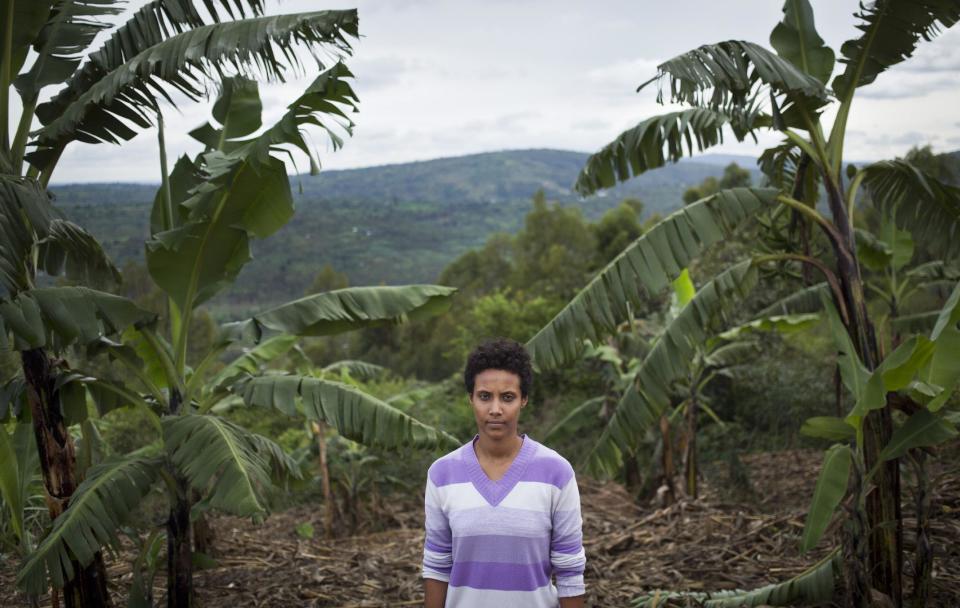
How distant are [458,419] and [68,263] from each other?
12323 mm

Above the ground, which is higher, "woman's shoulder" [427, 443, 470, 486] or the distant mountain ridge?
the distant mountain ridge

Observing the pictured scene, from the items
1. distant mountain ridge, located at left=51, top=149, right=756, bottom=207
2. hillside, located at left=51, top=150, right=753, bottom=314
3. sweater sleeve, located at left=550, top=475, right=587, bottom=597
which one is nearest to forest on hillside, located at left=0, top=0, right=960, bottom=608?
sweater sleeve, located at left=550, top=475, right=587, bottom=597

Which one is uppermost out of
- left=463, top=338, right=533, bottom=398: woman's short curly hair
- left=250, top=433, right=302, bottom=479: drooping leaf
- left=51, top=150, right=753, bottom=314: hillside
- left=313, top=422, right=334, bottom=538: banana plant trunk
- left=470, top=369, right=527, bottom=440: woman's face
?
left=51, top=150, right=753, bottom=314: hillside

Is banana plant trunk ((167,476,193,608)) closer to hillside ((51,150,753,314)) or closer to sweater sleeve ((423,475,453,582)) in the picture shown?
sweater sleeve ((423,475,453,582))

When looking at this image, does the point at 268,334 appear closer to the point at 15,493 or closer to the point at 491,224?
the point at 15,493

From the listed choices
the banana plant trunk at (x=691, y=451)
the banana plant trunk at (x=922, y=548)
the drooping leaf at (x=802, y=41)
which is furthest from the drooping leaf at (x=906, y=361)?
the banana plant trunk at (x=691, y=451)

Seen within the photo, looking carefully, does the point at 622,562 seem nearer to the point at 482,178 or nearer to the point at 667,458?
the point at 667,458

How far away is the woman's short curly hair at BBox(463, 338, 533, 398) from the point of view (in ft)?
9.39

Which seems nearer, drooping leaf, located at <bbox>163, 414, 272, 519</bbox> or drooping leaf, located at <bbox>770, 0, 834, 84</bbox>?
drooping leaf, located at <bbox>163, 414, 272, 519</bbox>

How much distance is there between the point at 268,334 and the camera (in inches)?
206

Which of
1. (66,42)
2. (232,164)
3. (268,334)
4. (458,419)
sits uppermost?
(66,42)

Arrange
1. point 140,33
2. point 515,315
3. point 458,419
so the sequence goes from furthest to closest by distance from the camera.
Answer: point 515,315
point 458,419
point 140,33

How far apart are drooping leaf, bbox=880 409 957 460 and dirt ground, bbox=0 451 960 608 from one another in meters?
0.75

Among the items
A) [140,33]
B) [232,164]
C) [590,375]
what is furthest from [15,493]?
[590,375]
